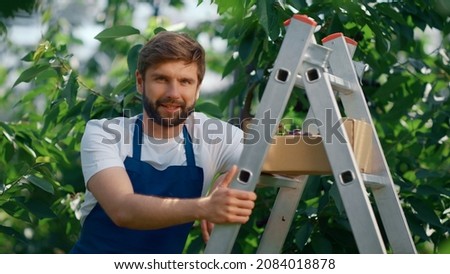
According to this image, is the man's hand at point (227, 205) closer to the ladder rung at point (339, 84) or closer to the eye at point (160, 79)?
the ladder rung at point (339, 84)

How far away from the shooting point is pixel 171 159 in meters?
2.02

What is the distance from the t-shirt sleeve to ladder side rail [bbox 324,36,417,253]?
1.68 ft

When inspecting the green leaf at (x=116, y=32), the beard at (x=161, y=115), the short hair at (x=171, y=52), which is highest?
the short hair at (x=171, y=52)

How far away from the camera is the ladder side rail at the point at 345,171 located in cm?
169

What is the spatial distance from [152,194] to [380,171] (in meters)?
0.51

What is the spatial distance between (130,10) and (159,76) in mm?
2792

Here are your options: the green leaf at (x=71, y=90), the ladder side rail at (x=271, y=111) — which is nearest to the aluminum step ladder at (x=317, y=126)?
the ladder side rail at (x=271, y=111)

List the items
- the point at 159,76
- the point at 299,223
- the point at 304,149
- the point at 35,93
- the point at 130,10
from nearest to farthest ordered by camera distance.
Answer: the point at 304,149 → the point at 159,76 → the point at 299,223 → the point at 35,93 → the point at 130,10

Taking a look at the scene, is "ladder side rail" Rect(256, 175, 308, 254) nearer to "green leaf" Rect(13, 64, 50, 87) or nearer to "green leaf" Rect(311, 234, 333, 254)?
"green leaf" Rect(311, 234, 333, 254)

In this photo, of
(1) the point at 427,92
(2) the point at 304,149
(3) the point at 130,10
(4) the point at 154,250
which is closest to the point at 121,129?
(4) the point at 154,250

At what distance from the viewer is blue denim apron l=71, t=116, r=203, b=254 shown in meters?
1.97

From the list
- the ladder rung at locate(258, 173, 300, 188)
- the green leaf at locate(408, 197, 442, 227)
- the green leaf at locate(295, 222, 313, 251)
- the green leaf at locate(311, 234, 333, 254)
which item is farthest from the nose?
the green leaf at locate(408, 197, 442, 227)

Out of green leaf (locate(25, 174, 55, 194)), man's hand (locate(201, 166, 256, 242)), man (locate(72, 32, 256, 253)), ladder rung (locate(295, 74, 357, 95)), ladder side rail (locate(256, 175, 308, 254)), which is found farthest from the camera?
green leaf (locate(25, 174, 55, 194))
